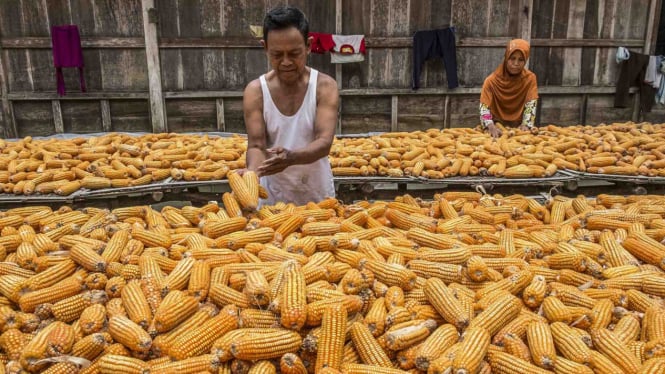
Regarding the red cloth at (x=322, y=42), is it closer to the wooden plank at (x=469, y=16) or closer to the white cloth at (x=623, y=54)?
the wooden plank at (x=469, y=16)

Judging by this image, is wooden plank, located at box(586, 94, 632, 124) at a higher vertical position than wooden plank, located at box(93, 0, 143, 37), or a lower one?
lower

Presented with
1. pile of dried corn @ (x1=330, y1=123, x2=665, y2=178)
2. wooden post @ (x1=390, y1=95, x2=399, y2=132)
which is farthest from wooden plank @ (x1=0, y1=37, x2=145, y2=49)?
wooden post @ (x1=390, y1=95, x2=399, y2=132)

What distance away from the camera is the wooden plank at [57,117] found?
8930mm

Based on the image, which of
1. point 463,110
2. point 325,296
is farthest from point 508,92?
point 325,296

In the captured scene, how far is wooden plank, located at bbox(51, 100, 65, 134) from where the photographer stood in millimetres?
8930

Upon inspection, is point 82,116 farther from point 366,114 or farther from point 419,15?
point 419,15

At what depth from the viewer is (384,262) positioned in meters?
2.07

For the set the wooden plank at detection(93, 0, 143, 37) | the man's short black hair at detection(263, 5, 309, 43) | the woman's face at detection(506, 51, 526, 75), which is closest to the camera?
the man's short black hair at detection(263, 5, 309, 43)

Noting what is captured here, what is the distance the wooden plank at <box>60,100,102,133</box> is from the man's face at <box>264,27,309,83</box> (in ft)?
23.9

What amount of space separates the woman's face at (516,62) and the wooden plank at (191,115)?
582 cm

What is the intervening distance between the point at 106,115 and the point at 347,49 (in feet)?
17.0

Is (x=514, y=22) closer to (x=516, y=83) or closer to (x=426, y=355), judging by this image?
(x=516, y=83)

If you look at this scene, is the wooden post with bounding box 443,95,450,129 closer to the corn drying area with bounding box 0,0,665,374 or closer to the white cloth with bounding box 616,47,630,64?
the corn drying area with bounding box 0,0,665,374

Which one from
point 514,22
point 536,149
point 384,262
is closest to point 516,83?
point 536,149
